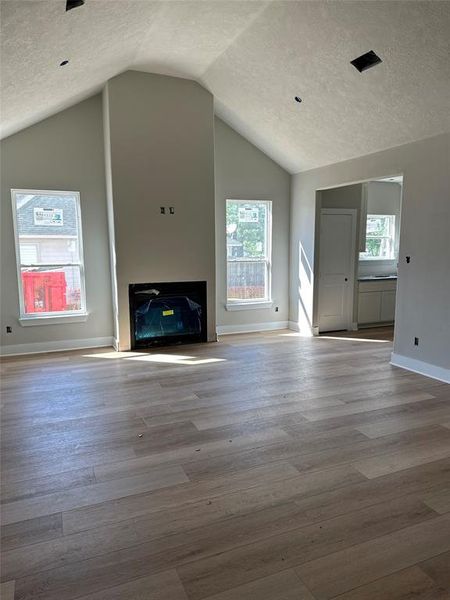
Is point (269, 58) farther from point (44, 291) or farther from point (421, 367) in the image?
point (44, 291)

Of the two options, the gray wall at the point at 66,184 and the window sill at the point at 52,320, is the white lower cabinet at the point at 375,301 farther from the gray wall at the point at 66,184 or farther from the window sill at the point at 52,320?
the window sill at the point at 52,320

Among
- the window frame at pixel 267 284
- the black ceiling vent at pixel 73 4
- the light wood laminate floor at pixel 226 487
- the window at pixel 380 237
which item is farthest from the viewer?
the window at pixel 380 237

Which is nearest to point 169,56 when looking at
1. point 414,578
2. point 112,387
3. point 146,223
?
point 146,223

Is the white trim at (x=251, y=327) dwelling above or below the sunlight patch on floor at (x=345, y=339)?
above

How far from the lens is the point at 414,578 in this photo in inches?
69.6

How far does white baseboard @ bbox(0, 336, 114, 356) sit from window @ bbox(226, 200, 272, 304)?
216 centimetres

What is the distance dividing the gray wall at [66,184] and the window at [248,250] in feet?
6.56

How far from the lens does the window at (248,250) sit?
6.64 meters

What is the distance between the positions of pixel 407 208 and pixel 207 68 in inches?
120

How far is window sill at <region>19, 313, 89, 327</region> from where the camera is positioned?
547cm

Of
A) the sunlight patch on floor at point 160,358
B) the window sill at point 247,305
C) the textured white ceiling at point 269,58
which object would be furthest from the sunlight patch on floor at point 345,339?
the textured white ceiling at point 269,58

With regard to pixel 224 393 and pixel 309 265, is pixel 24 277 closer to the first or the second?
pixel 224 393

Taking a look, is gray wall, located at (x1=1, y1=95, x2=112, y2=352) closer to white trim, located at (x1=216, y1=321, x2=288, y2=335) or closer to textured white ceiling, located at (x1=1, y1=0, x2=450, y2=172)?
textured white ceiling, located at (x1=1, y1=0, x2=450, y2=172)

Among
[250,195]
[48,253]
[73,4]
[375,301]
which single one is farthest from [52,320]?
[375,301]
